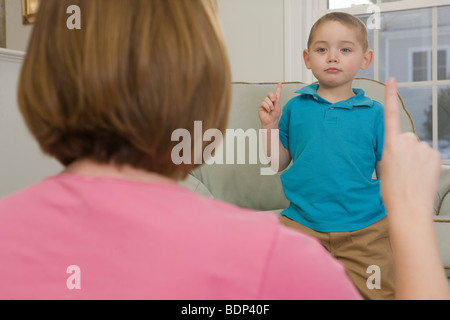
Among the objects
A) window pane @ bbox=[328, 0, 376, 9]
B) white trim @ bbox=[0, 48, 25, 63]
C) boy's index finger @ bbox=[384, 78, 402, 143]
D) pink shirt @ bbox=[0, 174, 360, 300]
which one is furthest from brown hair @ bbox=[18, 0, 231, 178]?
window pane @ bbox=[328, 0, 376, 9]

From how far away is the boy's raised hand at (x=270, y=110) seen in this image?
5.64 feet

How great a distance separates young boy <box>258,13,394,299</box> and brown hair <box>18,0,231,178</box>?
1.22 m

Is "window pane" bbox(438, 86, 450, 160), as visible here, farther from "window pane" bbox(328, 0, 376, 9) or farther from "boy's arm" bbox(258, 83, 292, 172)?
"boy's arm" bbox(258, 83, 292, 172)

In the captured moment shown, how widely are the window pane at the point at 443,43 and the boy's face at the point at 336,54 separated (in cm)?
181

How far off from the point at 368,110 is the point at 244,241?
1.43 metres

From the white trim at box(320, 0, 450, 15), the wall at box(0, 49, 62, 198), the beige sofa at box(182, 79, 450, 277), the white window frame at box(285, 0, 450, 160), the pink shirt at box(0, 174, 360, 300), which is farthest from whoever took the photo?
the white window frame at box(285, 0, 450, 160)

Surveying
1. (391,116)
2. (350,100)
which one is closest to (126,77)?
(391,116)

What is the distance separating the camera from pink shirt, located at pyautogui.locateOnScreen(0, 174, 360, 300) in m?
0.41

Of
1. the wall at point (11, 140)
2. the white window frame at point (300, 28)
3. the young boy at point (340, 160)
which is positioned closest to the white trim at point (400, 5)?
the white window frame at point (300, 28)

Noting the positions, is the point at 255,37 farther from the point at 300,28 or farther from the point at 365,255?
the point at 365,255

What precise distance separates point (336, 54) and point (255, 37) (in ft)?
6.51
